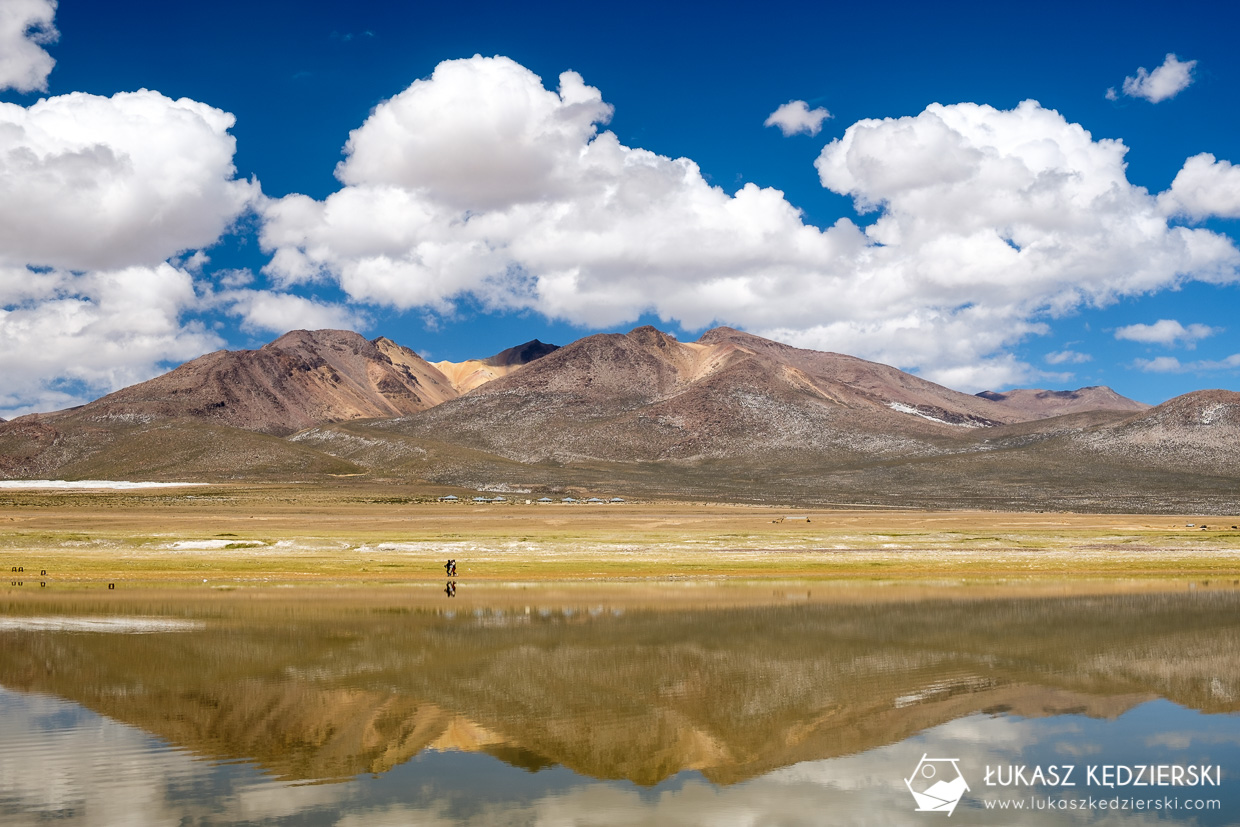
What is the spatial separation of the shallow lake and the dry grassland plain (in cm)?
1853

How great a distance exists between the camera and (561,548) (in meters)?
68.9

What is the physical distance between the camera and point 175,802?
13.4 metres

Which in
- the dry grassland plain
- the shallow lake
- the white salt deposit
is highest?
the white salt deposit

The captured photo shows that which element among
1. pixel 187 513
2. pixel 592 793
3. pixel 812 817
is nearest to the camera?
pixel 812 817

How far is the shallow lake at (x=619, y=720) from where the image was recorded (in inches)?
540

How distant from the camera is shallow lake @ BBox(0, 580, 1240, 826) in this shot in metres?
13.7

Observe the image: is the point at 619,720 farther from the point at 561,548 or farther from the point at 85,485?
the point at 85,485

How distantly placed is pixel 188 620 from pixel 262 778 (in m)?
21.5

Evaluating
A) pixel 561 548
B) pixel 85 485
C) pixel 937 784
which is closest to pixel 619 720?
pixel 937 784

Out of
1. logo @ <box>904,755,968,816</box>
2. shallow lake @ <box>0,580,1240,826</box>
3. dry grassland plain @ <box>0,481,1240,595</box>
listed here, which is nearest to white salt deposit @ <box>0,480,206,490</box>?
dry grassland plain @ <box>0,481,1240,595</box>

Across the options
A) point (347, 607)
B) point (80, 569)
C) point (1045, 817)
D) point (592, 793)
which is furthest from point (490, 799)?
point (80, 569)

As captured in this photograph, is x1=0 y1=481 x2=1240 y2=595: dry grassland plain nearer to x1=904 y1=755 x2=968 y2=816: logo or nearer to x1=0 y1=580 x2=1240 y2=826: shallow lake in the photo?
x1=0 y1=580 x2=1240 y2=826: shallow lake

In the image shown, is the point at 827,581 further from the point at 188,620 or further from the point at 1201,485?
the point at 1201,485

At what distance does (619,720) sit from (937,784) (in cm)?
626
